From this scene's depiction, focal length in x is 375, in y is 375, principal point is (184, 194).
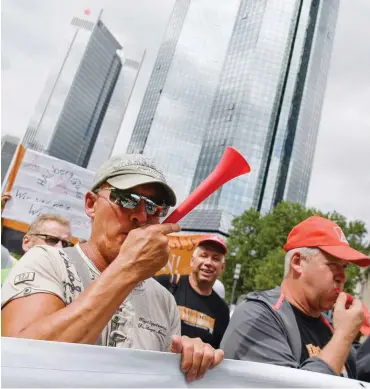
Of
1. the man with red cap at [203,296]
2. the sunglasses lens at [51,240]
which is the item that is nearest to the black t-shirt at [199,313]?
the man with red cap at [203,296]

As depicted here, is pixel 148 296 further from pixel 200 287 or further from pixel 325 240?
pixel 200 287

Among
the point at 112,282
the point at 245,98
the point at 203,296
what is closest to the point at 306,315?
the point at 112,282

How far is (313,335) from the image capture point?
5.97 ft

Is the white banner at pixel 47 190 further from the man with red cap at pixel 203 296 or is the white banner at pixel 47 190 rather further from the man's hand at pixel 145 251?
the man's hand at pixel 145 251

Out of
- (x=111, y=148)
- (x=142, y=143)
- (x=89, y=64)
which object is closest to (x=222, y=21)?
(x=142, y=143)

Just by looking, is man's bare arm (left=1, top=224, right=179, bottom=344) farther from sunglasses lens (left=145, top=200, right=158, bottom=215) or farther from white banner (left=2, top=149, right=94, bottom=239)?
white banner (left=2, top=149, right=94, bottom=239)

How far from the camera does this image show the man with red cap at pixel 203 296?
321cm

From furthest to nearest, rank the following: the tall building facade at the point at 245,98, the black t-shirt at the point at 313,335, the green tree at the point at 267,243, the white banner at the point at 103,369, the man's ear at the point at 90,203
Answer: the tall building facade at the point at 245,98 < the green tree at the point at 267,243 < the black t-shirt at the point at 313,335 < the man's ear at the point at 90,203 < the white banner at the point at 103,369

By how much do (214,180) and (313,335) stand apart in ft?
3.38

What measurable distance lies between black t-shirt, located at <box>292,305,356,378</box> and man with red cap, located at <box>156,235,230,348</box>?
1.36 metres

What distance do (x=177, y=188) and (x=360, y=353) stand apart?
4.70 feet

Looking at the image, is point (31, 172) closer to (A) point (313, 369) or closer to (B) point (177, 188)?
(B) point (177, 188)

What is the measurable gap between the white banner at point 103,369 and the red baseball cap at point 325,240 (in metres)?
0.82

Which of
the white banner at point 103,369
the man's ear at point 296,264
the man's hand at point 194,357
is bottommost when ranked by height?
the white banner at point 103,369
